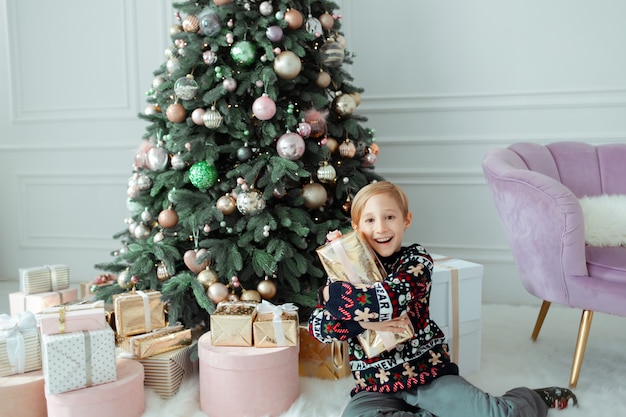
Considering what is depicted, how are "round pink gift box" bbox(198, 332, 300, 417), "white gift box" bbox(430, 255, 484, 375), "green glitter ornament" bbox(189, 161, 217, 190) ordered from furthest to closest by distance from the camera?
"green glitter ornament" bbox(189, 161, 217, 190) < "white gift box" bbox(430, 255, 484, 375) < "round pink gift box" bbox(198, 332, 300, 417)

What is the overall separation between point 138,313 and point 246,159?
0.67 m

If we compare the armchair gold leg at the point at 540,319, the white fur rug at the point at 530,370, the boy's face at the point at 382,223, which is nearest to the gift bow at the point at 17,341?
the white fur rug at the point at 530,370

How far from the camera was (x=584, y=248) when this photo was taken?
1.79m

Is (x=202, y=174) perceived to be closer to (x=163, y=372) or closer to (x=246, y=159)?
(x=246, y=159)

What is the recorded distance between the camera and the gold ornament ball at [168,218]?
2072 millimetres

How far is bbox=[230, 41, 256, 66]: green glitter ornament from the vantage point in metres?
1.95

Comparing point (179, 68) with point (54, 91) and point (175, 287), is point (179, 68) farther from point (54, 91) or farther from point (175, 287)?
point (54, 91)

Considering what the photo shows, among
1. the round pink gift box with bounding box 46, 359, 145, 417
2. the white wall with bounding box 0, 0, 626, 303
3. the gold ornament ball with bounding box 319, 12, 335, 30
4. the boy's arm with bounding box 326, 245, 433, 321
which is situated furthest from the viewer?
the white wall with bounding box 0, 0, 626, 303

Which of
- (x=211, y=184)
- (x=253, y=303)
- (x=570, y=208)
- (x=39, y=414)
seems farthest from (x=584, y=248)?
(x=39, y=414)

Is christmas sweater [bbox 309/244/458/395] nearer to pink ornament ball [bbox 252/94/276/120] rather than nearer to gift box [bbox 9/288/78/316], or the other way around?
pink ornament ball [bbox 252/94/276/120]

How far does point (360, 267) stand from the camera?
1406 mm

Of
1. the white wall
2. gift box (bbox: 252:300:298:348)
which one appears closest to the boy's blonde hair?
gift box (bbox: 252:300:298:348)

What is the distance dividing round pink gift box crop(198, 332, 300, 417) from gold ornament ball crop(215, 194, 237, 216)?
526 mm

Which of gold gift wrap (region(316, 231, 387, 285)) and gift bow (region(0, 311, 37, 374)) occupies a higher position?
gold gift wrap (region(316, 231, 387, 285))
